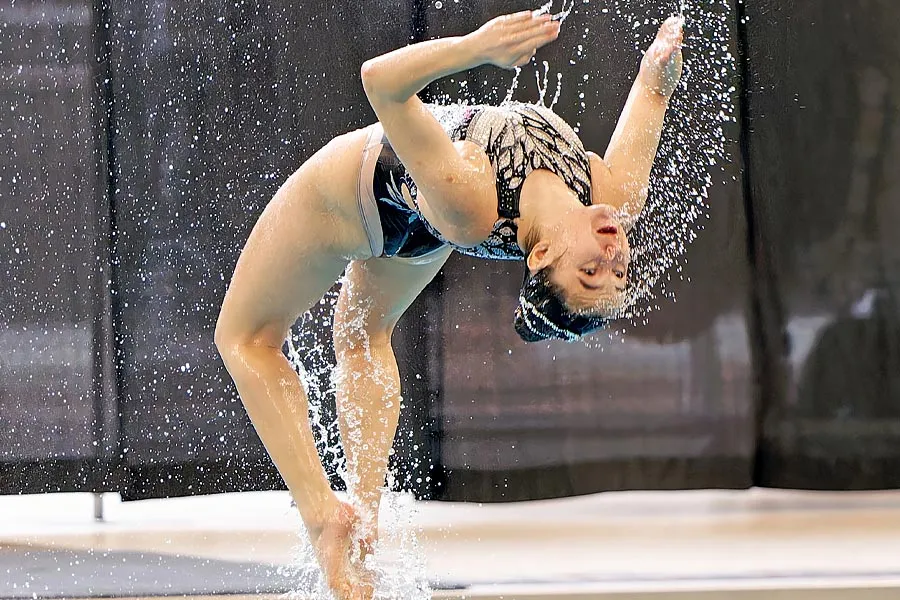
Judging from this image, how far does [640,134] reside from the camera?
156cm

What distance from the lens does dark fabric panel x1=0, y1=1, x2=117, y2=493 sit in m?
3.00

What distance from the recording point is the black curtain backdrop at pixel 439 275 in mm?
2965

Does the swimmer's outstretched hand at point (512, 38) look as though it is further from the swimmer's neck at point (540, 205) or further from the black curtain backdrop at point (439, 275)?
the black curtain backdrop at point (439, 275)

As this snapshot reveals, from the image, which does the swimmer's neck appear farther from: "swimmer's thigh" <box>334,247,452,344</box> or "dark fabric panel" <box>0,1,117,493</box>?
"dark fabric panel" <box>0,1,117,493</box>

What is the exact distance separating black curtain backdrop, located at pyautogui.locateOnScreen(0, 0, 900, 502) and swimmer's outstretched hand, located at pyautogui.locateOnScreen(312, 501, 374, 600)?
51.8 inches

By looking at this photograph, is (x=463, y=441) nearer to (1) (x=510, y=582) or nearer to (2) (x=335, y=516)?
(1) (x=510, y=582)

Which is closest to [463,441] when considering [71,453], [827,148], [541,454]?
[541,454]

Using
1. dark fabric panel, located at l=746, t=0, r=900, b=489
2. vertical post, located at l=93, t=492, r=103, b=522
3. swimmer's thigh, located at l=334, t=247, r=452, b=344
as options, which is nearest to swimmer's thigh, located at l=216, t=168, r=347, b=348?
swimmer's thigh, located at l=334, t=247, r=452, b=344

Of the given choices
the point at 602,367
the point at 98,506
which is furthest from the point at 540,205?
the point at 98,506

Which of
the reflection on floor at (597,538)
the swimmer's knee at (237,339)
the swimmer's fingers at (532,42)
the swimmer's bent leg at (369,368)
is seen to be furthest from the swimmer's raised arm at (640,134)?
the reflection on floor at (597,538)

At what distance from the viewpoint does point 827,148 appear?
10.2 feet

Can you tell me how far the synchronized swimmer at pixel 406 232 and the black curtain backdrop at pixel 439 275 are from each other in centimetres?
114

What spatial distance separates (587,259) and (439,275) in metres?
1.67

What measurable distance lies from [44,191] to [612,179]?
202cm
